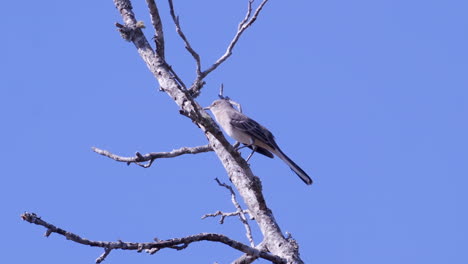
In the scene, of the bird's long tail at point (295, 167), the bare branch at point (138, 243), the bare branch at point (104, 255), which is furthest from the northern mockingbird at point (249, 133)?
the bare branch at point (104, 255)

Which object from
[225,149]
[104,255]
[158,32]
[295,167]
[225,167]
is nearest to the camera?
[104,255]

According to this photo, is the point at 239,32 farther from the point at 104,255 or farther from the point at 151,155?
the point at 104,255

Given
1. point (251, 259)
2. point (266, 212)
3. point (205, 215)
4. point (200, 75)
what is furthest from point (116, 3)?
point (251, 259)

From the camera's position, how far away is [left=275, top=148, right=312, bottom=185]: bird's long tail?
24.2 feet

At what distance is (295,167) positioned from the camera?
7629 mm

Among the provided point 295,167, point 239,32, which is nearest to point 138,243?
point 239,32

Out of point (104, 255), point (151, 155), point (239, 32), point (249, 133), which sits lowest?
point (104, 255)

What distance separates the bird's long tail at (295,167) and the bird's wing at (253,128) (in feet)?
0.63

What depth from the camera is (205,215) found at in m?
6.44

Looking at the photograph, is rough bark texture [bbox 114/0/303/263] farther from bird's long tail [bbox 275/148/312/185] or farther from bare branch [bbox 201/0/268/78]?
bird's long tail [bbox 275/148/312/185]

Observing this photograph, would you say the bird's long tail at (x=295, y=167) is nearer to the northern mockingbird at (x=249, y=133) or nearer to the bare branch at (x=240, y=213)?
the northern mockingbird at (x=249, y=133)

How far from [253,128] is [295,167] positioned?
4.02 ft

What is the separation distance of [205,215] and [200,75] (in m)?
1.22

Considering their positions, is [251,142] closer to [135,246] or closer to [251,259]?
[251,259]
